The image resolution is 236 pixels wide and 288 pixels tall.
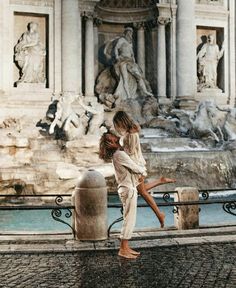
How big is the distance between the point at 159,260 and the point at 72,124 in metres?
11.2

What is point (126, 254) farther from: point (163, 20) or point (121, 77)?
point (163, 20)

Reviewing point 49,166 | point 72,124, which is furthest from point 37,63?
point 49,166

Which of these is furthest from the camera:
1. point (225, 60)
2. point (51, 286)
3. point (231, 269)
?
point (225, 60)

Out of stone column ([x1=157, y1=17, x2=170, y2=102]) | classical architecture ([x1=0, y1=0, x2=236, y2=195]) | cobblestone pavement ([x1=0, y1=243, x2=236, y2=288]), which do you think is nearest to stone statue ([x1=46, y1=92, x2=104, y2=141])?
classical architecture ([x1=0, y1=0, x2=236, y2=195])

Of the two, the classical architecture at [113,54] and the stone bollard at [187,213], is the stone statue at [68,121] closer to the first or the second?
the classical architecture at [113,54]

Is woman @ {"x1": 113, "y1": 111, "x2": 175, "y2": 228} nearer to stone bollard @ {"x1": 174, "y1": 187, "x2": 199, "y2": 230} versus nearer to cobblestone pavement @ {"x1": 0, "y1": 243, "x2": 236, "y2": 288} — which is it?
cobblestone pavement @ {"x1": 0, "y1": 243, "x2": 236, "y2": 288}

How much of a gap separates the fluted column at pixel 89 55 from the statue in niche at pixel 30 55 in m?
1.98

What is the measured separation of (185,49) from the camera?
22.9 meters

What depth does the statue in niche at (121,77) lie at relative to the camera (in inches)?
867

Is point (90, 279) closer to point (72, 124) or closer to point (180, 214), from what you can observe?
point (180, 214)

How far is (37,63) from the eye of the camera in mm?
21344

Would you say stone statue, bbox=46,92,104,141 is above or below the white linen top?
above

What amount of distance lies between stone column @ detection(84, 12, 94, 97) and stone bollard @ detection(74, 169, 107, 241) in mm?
14819

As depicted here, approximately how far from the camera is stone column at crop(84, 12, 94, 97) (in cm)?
2169
